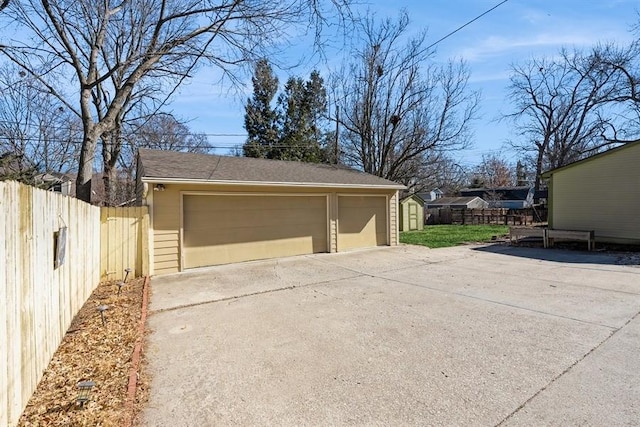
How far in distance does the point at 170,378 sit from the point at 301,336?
1.50 metres

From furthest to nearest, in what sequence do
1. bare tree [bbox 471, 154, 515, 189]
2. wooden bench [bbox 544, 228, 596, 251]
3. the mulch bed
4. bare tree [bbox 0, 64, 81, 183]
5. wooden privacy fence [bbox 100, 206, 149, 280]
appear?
bare tree [bbox 471, 154, 515, 189] → bare tree [bbox 0, 64, 81, 183] → wooden bench [bbox 544, 228, 596, 251] → wooden privacy fence [bbox 100, 206, 149, 280] → the mulch bed

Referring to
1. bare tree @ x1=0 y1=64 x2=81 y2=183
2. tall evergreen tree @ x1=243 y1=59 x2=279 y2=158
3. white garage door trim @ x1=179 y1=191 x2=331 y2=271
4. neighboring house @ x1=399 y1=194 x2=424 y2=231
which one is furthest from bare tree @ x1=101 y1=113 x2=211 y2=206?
neighboring house @ x1=399 y1=194 x2=424 y2=231

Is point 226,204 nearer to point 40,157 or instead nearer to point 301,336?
point 301,336

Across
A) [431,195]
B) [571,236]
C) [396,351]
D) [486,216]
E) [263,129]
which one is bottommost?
[396,351]

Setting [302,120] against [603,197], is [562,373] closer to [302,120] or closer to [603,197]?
[603,197]

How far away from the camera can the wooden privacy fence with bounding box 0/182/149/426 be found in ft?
7.24

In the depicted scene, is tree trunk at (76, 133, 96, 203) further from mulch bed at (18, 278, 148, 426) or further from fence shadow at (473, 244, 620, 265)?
fence shadow at (473, 244, 620, 265)

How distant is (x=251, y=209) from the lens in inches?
374

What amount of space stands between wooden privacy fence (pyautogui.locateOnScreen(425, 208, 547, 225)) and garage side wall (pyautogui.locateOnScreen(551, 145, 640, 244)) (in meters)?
9.88

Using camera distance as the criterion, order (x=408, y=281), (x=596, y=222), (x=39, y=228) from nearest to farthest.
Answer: (x=39, y=228) < (x=408, y=281) < (x=596, y=222)

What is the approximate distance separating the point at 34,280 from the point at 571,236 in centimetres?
1405

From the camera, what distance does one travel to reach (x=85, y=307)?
17.2ft

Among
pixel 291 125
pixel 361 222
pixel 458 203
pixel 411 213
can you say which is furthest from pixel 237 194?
pixel 458 203

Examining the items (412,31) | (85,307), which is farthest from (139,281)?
(412,31)
